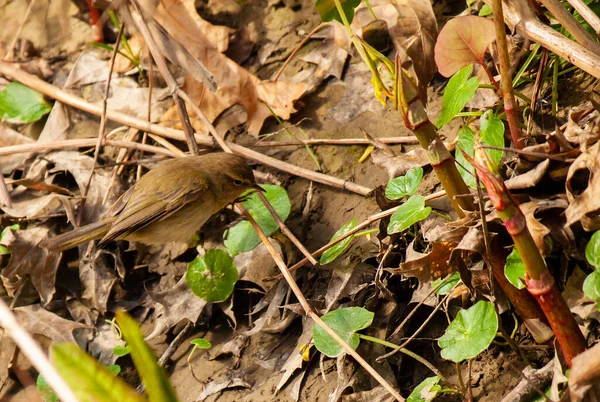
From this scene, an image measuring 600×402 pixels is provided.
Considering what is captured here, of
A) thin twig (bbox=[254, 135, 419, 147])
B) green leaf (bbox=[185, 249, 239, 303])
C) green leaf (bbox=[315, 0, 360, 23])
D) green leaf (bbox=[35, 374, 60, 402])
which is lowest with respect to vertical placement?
green leaf (bbox=[35, 374, 60, 402])

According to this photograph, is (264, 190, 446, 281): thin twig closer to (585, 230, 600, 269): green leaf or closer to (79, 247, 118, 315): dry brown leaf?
(585, 230, 600, 269): green leaf

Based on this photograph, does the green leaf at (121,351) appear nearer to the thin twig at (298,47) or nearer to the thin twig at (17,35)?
the thin twig at (298,47)

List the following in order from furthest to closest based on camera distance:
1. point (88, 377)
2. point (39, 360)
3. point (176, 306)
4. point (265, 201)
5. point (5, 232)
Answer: point (5, 232), point (176, 306), point (265, 201), point (39, 360), point (88, 377)

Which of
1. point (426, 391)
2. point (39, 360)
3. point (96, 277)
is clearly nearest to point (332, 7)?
point (426, 391)

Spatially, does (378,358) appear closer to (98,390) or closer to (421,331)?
(421,331)

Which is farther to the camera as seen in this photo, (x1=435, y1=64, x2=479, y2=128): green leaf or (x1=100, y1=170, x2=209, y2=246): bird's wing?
(x1=100, y1=170, x2=209, y2=246): bird's wing

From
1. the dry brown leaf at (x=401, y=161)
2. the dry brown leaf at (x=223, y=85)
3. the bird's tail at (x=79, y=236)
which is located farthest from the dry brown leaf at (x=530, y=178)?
the bird's tail at (x=79, y=236)

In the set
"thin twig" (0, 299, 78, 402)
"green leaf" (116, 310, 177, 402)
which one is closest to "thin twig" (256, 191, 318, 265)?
"thin twig" (0, 299, 78, 402)

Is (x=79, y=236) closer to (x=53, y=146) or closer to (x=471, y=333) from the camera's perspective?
(x=53, y=146)
